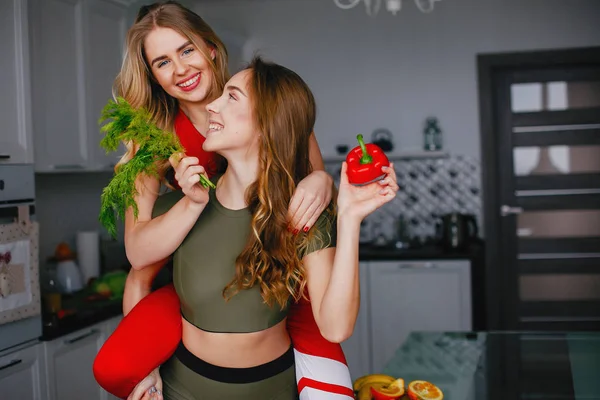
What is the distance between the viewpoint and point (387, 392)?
2.11 m

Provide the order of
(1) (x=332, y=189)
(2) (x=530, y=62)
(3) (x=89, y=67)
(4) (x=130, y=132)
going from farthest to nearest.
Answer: (2) (x=530, y=62) → (3) (x=89, y=67) → (1) (x=332, y=189) → (4) (x=130, y=132)

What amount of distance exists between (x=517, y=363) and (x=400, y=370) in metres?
0.46

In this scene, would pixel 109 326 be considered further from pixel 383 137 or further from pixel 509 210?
pixel 509 210

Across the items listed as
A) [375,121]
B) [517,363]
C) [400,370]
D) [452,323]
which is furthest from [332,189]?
[375,121]

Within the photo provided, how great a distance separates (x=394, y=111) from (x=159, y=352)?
4.46 meters

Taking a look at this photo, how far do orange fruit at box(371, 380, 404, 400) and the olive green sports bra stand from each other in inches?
21.6

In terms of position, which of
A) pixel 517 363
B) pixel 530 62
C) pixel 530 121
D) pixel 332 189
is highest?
pixel 530 62

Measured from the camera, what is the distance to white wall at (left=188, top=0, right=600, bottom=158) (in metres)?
5.73

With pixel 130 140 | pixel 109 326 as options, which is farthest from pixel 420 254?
pixel 130 140

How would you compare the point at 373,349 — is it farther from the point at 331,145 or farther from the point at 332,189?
A: the point at 332,189

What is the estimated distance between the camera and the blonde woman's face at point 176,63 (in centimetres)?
193

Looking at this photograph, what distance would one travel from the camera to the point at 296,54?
19.9 feet

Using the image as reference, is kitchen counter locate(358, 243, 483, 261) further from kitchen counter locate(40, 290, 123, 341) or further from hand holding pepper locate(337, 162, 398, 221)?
hand holding pepper locate(337, 162, 398, 221)

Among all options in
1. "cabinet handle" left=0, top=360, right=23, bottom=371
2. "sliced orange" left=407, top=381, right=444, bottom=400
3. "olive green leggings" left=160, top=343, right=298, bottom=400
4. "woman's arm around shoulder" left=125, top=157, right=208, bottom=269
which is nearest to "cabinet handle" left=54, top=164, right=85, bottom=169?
"cabinet handle" left=0, top=360, right=23, bottom=371
